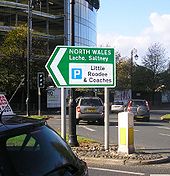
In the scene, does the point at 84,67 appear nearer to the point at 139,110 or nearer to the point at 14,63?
the point at 139,110

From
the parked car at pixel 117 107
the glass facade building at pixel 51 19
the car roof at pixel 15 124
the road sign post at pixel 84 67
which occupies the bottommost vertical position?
the parked car at pixel 117 107

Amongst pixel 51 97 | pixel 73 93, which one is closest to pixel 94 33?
pixel 51 97

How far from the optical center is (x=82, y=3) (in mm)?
79250

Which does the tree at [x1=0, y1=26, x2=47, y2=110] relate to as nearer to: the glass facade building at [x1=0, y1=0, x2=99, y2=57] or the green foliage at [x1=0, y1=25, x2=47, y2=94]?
the green foliage at [x1=0, y1=25, x2=47, y2=94]

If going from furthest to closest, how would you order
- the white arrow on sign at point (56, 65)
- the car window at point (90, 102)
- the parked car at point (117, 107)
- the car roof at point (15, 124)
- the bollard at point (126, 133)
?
the parked car at point (117, 107)
the car window at point (90, 102)
the white arrow on sign at point (56, 65)
the bollard at point (126, 133)
the car roof at point (15, 124)

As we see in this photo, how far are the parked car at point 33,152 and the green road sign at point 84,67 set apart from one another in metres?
9.06

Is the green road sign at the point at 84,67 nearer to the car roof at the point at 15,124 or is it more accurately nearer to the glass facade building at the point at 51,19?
the car roof at the point at 15,124

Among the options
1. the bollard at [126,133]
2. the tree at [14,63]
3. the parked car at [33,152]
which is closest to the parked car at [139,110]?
the tree at [14,63]

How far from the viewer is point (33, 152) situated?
380 centimetres

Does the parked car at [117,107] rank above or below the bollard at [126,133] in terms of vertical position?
below

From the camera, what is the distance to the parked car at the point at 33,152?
11.2 ft

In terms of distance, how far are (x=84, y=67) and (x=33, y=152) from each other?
974 centimetres

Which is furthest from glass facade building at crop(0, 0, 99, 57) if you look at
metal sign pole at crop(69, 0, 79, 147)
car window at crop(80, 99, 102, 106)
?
metal sign pole at crop(69, 0, 79, 147)

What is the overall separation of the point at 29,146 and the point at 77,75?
9.55 meters
